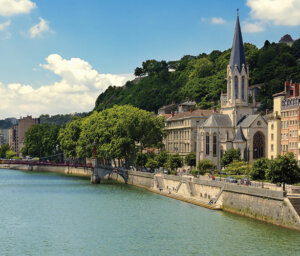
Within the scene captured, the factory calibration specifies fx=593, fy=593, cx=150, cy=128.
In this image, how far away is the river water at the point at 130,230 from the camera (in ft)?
135

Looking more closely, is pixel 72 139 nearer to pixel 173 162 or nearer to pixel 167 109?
pixel 167 109

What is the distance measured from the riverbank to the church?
53.8ft

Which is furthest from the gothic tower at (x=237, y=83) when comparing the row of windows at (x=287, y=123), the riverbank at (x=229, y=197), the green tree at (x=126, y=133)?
the riverbank at (x=229, y=197)

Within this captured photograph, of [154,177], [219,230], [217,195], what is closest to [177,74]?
[154,177]

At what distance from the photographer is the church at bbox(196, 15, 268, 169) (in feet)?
320

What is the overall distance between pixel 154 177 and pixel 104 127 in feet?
92.7

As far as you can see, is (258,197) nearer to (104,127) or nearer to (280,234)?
(280,234)

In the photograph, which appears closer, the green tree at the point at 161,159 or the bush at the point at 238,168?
the bush at the point at 238,168

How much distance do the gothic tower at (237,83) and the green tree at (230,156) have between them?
11762 mm

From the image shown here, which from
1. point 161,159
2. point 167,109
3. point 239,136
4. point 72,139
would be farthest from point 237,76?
point 167,109

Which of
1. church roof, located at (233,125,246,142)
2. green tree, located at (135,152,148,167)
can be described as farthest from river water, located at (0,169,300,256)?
green tree, located at (135,152,148,167)

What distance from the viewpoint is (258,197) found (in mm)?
49750

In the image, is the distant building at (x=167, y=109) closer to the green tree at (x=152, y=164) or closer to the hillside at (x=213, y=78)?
the hillside at (x=213, y=78)

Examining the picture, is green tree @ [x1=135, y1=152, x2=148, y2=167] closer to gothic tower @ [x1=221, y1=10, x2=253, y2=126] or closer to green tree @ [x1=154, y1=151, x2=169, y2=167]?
green tree @ [x1=154, y1=151, x2=169, y2=167]
